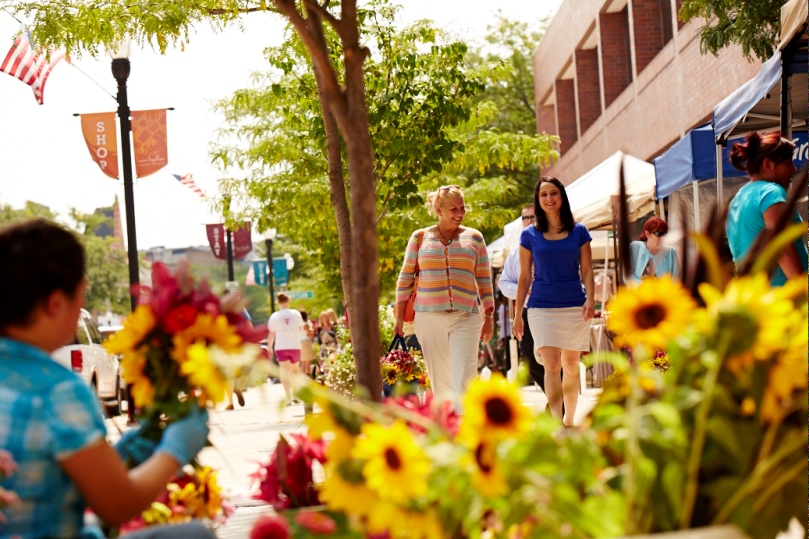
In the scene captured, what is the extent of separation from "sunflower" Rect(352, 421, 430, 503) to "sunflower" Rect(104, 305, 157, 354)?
77cm

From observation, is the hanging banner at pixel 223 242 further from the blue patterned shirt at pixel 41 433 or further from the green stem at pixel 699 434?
the green stem at pixel 699 434

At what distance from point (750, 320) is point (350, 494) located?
734mm

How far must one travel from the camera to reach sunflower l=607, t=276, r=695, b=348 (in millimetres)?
1988

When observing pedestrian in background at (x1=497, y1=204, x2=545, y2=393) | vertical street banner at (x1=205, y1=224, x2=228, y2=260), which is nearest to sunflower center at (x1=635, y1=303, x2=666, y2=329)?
pedestrian in background at (x1=497, y1=204, x2=545, y2=393)

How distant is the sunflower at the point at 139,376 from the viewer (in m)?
2.44

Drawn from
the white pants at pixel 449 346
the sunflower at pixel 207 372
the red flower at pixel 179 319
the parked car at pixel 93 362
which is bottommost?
the parked car at pixel 93 362

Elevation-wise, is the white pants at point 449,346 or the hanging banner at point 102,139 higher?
the hanging banner at point 102,139

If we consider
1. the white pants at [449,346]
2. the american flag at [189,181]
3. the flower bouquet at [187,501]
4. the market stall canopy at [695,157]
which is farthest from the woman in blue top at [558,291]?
the american flag at [189,181]

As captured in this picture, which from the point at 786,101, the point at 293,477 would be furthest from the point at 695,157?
the point at 293,477

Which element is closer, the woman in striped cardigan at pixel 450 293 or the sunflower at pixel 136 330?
the sunflower at pixel 136 330

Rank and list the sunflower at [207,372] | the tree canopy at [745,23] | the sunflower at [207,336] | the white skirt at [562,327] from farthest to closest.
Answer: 1. the tree canopy at [745,23]
2. the white skirt at [562,327]
3. the sunflower at [207,336]
4. the sunflower at [207,372]

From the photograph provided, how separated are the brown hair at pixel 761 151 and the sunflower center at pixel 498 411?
3.75 m

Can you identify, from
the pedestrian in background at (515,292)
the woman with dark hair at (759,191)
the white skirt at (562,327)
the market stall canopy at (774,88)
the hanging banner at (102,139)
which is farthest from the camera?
the hanging banner at (102,139)

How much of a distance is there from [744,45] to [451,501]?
30.7ft
